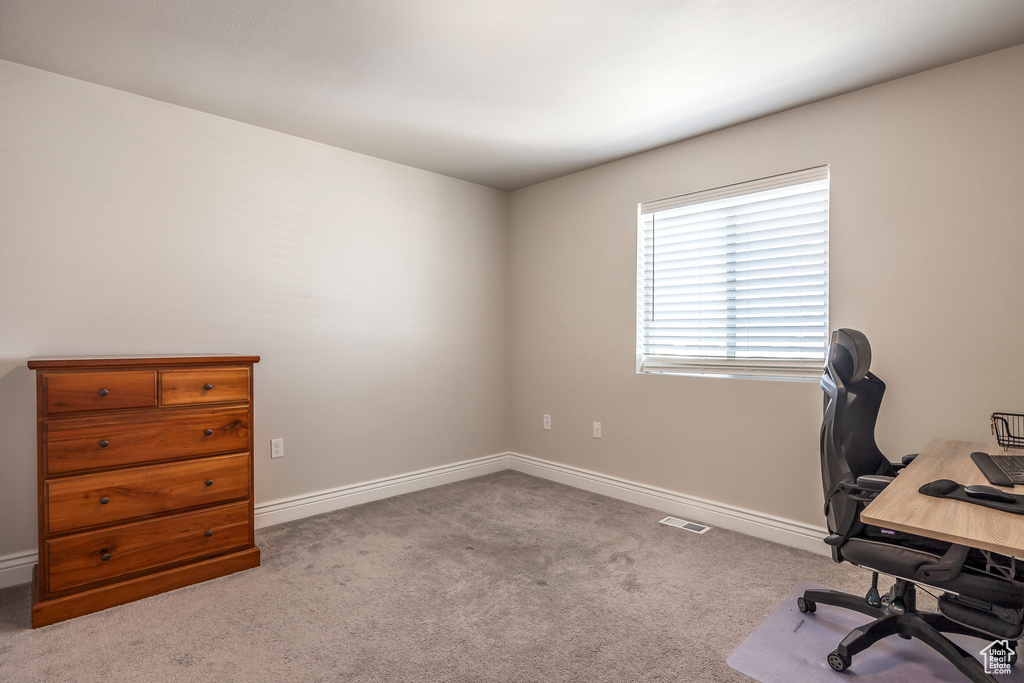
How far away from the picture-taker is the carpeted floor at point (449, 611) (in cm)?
189

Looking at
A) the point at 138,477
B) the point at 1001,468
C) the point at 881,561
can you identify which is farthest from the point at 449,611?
the point at 1001,468

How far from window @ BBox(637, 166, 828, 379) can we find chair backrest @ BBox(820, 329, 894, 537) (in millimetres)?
971

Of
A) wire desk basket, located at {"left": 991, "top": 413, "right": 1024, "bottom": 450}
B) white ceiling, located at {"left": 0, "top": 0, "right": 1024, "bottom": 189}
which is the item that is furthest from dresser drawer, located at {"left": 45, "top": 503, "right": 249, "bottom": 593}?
wire desk basket, located at {"left": 991, "top": 413, "right": 1024, "bottom": 450}

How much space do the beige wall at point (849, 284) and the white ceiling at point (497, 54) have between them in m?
0.23

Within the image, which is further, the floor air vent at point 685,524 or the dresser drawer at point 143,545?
the floor air vent at point 685,524

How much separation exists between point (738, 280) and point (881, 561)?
1.91 m

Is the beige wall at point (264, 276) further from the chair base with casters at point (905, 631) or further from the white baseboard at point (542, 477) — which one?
the chair base with casters at point (905, 631)

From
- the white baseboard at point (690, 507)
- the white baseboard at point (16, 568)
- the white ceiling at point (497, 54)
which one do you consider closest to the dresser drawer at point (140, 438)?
the white baseboard at point (16, 568)

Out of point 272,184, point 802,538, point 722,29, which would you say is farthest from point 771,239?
point 272,184

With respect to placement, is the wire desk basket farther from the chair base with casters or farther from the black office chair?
the chair base with casters

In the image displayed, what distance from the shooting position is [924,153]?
254 centimetres

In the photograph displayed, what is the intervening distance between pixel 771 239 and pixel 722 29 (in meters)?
1.33

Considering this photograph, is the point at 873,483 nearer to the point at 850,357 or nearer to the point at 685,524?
the point at 850,357

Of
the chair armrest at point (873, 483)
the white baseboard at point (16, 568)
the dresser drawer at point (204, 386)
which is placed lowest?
the white baseboard at point (16, 568)
